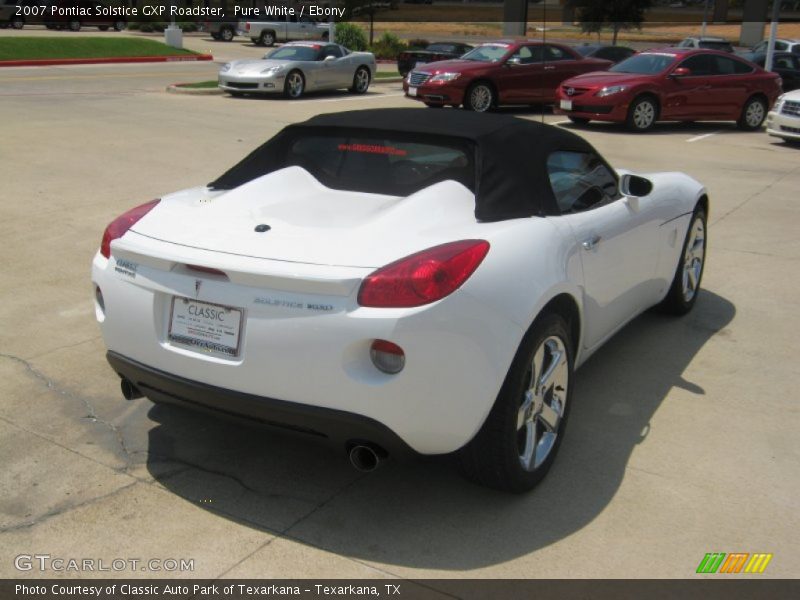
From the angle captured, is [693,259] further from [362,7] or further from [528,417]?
[362,7]

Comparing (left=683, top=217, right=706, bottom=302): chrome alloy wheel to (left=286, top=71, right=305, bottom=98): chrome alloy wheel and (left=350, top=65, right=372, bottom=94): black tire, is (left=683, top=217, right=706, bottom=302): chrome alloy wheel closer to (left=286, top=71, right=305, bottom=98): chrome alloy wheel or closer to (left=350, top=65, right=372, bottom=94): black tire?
(left=286, top=71, right=305, bottom=98): chrome alloy wheel

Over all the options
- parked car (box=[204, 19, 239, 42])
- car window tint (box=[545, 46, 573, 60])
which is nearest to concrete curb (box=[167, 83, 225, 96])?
car window tint (box=[545, 46, 573, 60])

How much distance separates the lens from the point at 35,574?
3.16m

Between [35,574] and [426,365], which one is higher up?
[426,365]

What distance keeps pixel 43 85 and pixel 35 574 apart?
19277 millimetres

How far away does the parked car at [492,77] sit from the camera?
61.6 ft

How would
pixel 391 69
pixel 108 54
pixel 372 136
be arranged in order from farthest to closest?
1. pixel 391 69
2. pixel 108 54
3. pixel 372 136

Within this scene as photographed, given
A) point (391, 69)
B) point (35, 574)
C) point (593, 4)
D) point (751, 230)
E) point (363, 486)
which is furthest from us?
point (593, 4)

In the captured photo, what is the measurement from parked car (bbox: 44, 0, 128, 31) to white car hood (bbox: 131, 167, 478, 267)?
44.7m

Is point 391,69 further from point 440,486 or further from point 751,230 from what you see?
point 440,486

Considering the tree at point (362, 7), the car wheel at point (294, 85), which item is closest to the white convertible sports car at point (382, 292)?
the car wheel at point (294, 85)

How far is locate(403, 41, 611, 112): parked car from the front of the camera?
1877 cm

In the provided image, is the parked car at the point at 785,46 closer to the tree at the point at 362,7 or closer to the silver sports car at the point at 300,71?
the silver sports car at the point at 300,71

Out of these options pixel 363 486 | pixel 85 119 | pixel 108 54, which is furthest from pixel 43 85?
pixel 363 486
